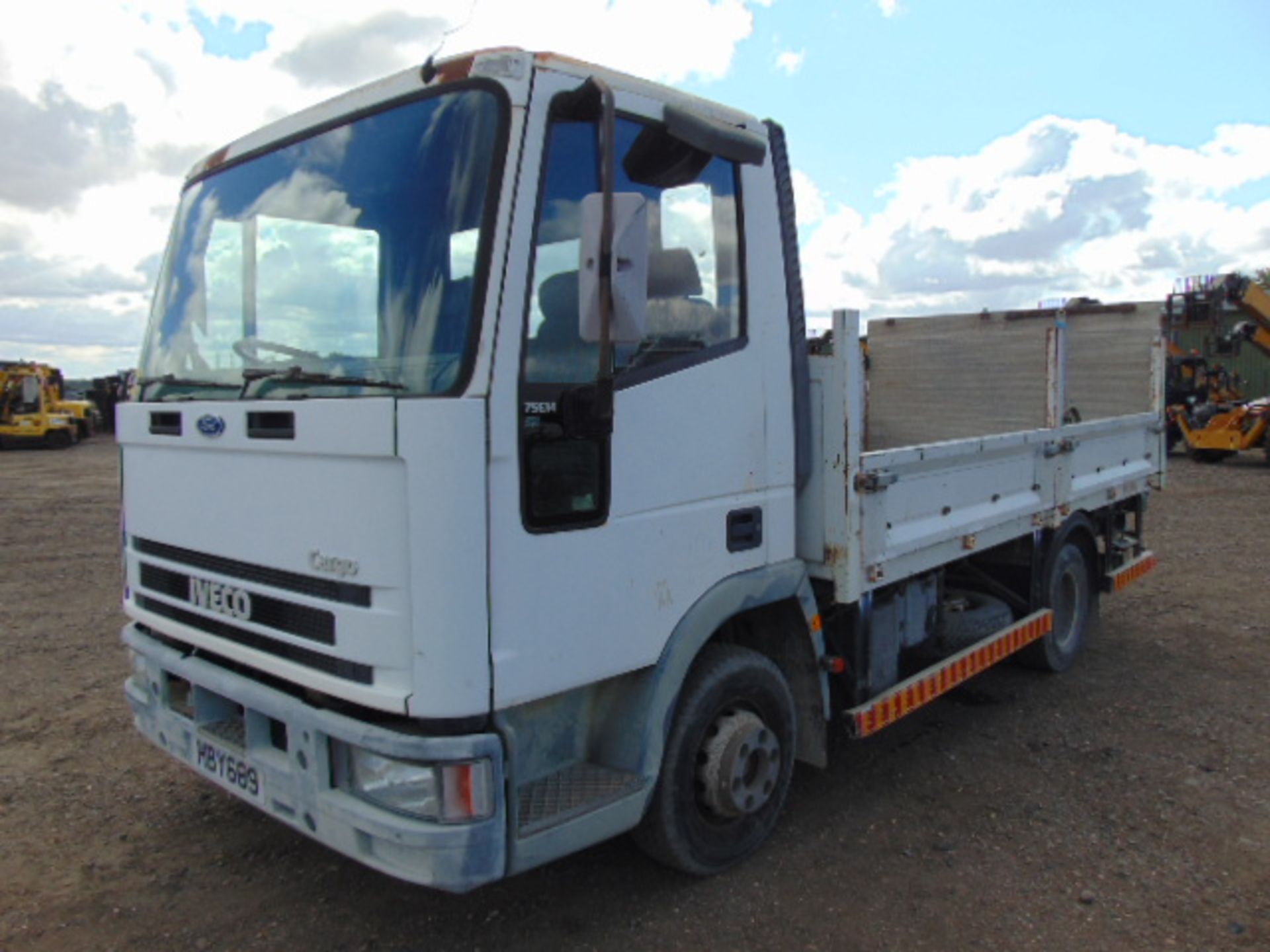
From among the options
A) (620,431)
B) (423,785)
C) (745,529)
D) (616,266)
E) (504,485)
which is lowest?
(423,785)

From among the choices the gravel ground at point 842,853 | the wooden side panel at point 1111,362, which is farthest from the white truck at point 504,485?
the wooden side panel at point 1111,362

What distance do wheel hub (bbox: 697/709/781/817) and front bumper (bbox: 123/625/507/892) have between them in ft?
2.89

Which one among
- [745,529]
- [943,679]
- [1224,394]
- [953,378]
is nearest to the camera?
[745,529]

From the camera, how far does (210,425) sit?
2932 mm

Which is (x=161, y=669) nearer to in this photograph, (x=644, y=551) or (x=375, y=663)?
(x=375, y=663)

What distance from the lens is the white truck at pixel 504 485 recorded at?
8.09 feet

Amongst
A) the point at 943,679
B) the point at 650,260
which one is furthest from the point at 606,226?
the point at 943,679

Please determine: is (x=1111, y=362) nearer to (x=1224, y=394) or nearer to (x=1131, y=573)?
(x=1131, y=573)

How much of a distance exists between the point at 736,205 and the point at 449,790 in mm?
2088

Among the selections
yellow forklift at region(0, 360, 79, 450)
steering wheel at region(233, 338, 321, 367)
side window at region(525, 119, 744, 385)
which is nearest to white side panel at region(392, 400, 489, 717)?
side window at region(525, 119, 744, 385)

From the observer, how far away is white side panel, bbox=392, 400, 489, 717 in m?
2.36

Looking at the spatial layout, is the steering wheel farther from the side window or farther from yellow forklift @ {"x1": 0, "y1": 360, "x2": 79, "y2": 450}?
yellow forklift @ {"x1": 0, "y1": 360, "x2": 79, "y2": 450}

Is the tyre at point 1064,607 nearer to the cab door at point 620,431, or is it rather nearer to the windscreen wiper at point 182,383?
the cab door at point 620,431

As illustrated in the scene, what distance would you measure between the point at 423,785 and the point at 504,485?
840 mm
